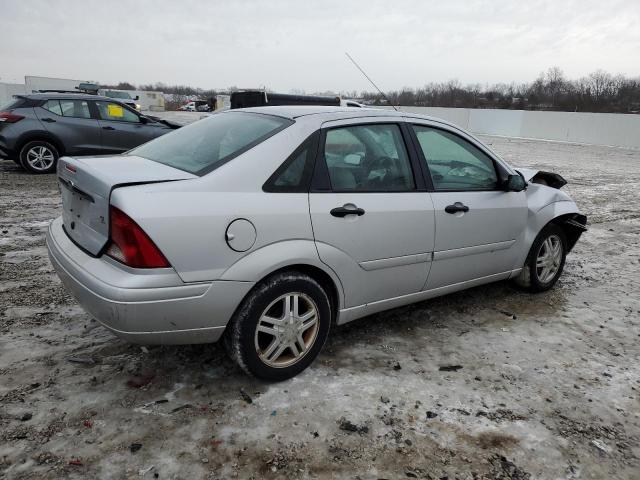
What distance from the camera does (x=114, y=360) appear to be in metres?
3.17

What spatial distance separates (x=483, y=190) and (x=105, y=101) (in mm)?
9119

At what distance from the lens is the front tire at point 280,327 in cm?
275

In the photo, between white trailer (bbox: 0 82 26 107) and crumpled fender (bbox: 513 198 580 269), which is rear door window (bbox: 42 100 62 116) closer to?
crumpled fender (bbox: 513 198 580 269)

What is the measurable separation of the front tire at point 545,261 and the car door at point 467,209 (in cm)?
35

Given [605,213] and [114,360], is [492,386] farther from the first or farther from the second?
[605,213]

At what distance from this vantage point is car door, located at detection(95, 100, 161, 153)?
1036 cm

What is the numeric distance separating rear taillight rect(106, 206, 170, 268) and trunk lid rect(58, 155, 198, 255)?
12 centimetres

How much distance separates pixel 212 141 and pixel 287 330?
1292 millimetres

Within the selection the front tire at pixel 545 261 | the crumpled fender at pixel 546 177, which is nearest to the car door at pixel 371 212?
the front tire at pixel 545 261

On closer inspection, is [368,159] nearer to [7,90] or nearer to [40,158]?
[40,158]

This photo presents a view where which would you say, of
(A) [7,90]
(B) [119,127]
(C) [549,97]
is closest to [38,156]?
(B) [119,127]

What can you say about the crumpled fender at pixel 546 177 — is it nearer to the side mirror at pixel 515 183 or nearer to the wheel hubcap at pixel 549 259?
the wheel hubcap at pixel 549 259

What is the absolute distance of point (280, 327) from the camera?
2881 mm

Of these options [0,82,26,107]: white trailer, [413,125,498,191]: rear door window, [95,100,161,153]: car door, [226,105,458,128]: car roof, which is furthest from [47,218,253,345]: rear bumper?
[0,82,26,107]: white trailer
